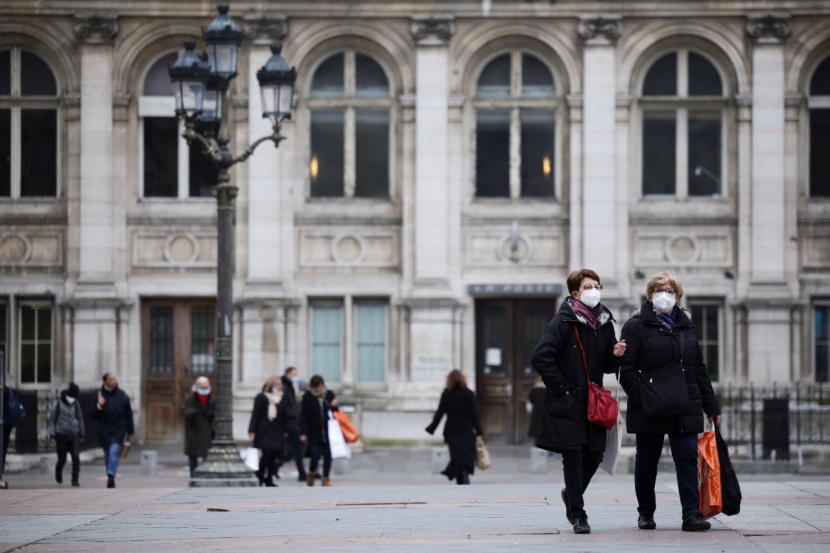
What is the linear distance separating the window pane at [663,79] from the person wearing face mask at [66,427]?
13.2m

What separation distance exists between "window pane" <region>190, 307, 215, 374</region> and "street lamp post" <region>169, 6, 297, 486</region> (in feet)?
33.4

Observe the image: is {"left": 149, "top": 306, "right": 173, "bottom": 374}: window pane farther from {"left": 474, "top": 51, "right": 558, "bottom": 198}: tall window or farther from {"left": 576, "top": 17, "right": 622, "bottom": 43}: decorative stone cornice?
{"left": 576, "top": 17, "right": 622, "bottom": 43}: decorative stone cornice

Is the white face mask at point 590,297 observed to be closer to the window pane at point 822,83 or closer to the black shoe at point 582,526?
the black shoe at point 582,526

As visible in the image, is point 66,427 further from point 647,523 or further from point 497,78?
point 647,523

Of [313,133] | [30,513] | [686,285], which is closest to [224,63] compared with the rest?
[30,513]

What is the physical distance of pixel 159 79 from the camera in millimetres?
33156

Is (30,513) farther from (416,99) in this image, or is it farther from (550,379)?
(416,99)

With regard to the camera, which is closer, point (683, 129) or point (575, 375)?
point (575, 375)

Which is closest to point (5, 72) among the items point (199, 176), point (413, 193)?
point (199, 176)

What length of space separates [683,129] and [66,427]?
45.0 feet

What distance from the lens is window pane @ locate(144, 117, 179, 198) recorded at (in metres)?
33.3

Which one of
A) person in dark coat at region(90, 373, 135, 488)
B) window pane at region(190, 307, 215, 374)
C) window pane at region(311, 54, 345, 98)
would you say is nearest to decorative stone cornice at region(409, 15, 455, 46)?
window pane at region(311, 54, 345, 98)

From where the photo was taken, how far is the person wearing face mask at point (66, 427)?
25438 mm

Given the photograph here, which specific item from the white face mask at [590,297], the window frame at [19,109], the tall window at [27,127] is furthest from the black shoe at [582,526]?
the tall window at [27,127]
